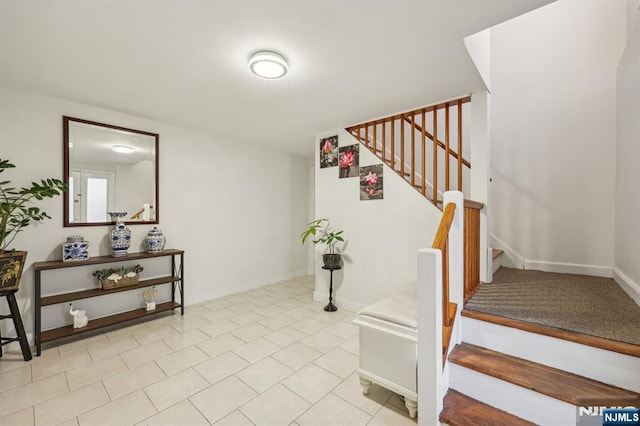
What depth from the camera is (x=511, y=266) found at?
340 centimetres

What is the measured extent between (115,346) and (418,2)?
367 centimetres

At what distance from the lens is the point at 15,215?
95.7 inches

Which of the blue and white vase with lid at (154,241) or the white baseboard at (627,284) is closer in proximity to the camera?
the white baseboard at (627,284)

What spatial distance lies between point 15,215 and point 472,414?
403 centimetres

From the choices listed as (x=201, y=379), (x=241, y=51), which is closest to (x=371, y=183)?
(x=241, y=51)

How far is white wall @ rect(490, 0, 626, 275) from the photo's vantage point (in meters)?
2.83

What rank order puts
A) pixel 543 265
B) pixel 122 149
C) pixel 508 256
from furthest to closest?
1. pixel 508 256
2. pixel 543 265
3. pixel 122 149

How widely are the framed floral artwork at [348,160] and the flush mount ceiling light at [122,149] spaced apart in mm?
2612

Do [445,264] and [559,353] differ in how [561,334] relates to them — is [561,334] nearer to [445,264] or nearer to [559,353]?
[559,353]

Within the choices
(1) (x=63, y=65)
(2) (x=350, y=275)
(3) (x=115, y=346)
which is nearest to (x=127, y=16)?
(1) (x=63, y=65)

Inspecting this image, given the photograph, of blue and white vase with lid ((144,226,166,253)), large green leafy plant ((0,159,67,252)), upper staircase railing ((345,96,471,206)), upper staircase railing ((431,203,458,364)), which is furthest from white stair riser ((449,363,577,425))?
large green leafy plant ((0,159,67,252))

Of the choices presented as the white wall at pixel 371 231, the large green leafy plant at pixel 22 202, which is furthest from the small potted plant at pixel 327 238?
the large green leafy plant at pixel 22 202

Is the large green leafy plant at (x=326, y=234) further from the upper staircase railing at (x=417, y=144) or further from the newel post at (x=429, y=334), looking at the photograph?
the newel post at (x=429, y=334)

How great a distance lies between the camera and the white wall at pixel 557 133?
283 cm
